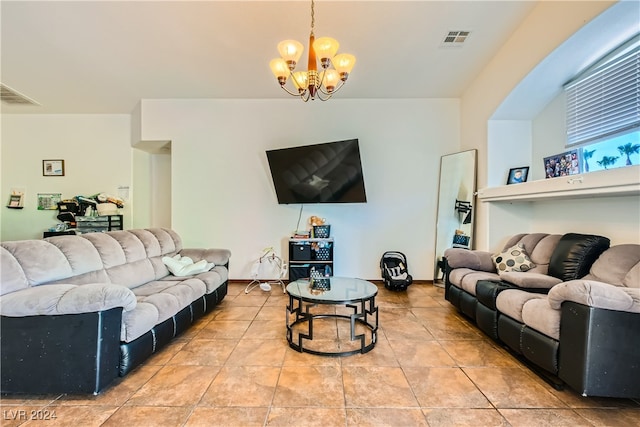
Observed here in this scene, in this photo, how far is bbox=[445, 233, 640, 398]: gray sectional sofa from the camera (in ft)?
5.37

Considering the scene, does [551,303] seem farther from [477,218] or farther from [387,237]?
[387,237]

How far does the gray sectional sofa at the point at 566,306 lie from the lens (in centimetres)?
164

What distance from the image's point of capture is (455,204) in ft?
14.6

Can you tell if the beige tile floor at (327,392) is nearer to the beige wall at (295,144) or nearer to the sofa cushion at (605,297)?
the sofa cushion at (605,297)

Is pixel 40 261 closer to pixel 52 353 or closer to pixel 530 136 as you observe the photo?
pixel 52 353

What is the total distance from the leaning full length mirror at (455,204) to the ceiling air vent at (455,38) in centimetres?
148

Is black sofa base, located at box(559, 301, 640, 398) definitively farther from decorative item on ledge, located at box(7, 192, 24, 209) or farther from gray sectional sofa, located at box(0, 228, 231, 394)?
decorative item on ledge, located at box(7, 192, 24, 209)

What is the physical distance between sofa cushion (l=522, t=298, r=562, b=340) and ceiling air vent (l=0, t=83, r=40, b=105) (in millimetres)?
6700

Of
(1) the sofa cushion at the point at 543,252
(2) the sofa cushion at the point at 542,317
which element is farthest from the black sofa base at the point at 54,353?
(1) the sofa cushion at the point at 543,252

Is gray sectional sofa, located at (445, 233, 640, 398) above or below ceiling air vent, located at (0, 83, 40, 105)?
below

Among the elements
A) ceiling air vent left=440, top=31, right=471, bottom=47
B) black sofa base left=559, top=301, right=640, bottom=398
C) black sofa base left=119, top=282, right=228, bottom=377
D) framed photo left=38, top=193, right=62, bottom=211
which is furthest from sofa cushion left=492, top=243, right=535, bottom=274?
framed photo left=38, top=193, right=62, bottom=211

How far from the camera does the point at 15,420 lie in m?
1.59

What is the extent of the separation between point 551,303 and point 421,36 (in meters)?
2.88

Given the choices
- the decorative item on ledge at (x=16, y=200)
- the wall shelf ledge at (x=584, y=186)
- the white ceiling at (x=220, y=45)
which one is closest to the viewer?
the wall shelf ledge at (x=584, y=186)
